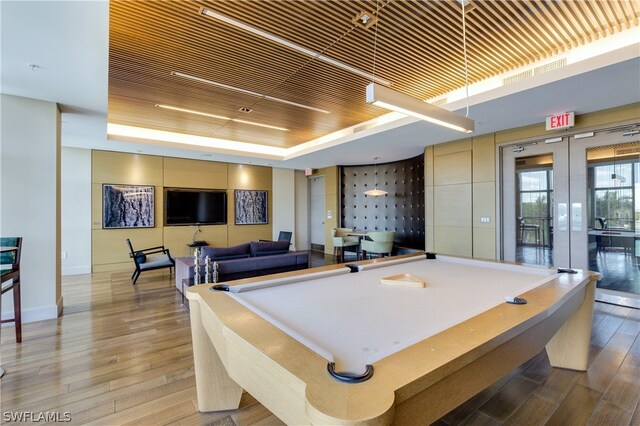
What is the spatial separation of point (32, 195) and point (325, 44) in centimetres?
400

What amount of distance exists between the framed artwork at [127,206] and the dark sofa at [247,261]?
120 inches

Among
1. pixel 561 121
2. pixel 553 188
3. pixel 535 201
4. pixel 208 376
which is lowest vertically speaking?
pixel 208 376

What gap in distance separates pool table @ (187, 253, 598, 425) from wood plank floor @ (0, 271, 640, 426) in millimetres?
245

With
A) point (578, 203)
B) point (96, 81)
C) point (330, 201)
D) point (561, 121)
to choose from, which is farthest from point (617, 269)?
point (96, 81)

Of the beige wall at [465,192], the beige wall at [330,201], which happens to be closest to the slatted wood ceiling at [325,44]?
the beige wall at [465,192]

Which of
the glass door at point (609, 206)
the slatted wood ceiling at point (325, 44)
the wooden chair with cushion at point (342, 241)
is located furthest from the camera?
the wooden chair with cushion at point (342, 241)

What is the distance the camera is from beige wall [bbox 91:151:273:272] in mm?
6691

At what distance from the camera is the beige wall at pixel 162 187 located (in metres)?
6.69

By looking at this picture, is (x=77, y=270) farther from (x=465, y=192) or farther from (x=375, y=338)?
(x=465, y=192)

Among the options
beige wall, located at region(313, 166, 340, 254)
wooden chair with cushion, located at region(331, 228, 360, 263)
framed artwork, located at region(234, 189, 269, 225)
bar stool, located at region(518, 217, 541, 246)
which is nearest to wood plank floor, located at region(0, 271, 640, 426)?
bar stool, located at region(518, 217, 541, 246)

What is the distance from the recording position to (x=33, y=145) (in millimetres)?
3566

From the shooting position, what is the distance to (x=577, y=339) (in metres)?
2.39

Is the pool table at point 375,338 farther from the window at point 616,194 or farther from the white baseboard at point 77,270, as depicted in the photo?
the white baseboard at point 77,270

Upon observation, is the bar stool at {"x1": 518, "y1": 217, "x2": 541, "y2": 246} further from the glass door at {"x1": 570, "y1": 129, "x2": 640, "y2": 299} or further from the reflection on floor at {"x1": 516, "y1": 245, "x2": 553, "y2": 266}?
the glass door at {"x1": 570, "y1": 129, "x2": 640, "y2": 299}
